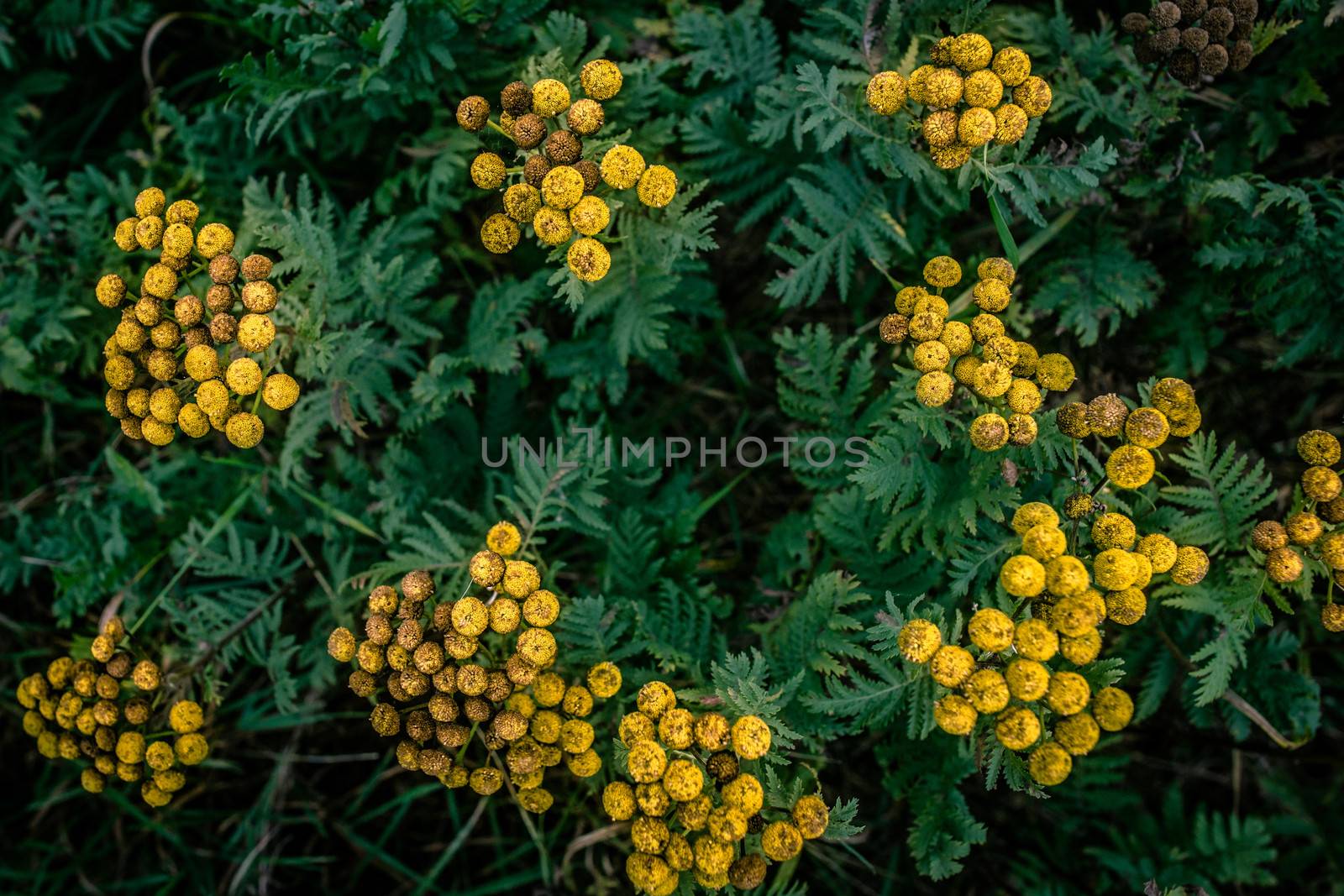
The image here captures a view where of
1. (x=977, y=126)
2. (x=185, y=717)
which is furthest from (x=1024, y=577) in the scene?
(x=185, y=717)

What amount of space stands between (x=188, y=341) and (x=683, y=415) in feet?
8.57

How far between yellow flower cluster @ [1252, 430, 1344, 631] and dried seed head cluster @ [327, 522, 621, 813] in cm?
243

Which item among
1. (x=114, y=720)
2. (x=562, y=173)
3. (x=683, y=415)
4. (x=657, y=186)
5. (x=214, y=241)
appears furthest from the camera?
(x=683, y=415)

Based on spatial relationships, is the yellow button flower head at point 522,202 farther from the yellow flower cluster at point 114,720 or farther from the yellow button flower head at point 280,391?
the yellow flower cluster at point 114,720

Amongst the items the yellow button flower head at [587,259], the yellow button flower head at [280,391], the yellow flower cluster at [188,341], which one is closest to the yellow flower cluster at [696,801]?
the yellow button flower head at [587,259]

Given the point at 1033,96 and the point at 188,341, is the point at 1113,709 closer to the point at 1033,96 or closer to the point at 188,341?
the point at 1033,96

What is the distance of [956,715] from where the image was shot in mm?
2932

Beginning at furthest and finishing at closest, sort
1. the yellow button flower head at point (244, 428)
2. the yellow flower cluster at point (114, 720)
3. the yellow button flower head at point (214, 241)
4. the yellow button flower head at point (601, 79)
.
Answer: the yellow flower cluster at point (114, 720) → the yellow button flower head at point (214, 241) → the yellow button flower head at point (244, 428) → the yellow button flower head at point (601, 79)

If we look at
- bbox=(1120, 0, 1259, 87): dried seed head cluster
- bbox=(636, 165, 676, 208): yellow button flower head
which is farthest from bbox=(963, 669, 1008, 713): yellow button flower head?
bbox=(1120, 0, 1259, 87): dried seed head cluster

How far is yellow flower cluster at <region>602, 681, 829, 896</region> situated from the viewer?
3037mm

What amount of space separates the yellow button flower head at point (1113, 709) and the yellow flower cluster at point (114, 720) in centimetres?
354

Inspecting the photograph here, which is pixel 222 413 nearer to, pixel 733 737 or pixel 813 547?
pixel 733 737

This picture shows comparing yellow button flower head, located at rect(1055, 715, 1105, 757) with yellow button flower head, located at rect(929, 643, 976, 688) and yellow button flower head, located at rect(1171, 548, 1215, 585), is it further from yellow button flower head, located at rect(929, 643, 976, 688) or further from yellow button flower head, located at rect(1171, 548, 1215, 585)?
yellow button flower head, located at rect(1171, 548, 1215, 585)

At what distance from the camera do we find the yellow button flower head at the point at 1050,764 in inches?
117
